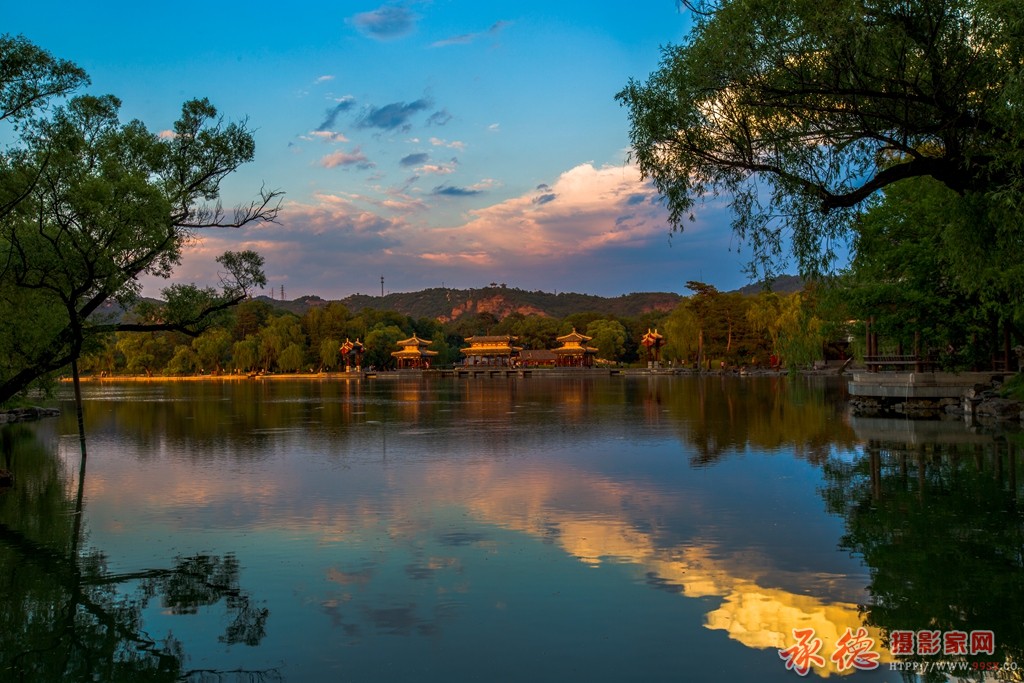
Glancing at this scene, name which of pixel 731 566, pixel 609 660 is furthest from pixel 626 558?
pixel 609 660

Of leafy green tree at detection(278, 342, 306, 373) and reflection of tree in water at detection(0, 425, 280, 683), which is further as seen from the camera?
leafy green tree at detection(278, 342, 306, 373)

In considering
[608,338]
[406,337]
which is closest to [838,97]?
[608,338]

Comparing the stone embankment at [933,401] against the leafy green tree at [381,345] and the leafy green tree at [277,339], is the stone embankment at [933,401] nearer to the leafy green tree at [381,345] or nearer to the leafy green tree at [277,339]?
the leafy green tree at [277,339]

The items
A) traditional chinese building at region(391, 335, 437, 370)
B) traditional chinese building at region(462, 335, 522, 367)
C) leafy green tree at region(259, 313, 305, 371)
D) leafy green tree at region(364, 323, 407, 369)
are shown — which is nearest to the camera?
leafy green tree at region(259, 313, 305, 371)

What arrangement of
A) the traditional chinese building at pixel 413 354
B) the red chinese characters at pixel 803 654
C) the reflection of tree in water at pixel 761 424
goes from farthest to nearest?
1. the traditional chinese building at pixel 413 354
2. the reflection of tree in water at pixel 761 424
3. the red chinese characters at pixel 803 654

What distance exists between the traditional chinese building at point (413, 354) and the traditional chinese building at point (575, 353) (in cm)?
1861

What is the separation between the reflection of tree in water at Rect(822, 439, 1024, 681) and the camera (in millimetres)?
6910

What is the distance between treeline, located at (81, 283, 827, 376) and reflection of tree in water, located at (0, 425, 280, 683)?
57.6 m

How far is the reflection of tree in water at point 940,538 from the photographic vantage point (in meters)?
6.91

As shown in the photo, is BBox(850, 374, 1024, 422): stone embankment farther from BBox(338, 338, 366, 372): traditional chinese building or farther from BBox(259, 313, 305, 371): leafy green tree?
BBox(259, 313, 305, 371): leafy green tree

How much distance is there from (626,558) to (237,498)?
7.37m

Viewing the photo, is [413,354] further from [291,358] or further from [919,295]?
[919,295]

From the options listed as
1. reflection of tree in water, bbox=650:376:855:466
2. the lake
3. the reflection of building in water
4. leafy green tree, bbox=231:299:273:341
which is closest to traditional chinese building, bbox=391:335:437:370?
the reflection of building in water

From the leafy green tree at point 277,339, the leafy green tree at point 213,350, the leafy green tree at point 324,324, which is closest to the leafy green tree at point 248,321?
the leafy green tree at point 213,350
